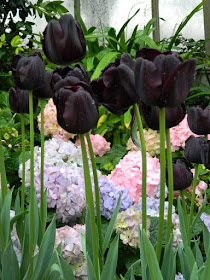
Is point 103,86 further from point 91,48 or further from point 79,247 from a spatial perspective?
point 91,48

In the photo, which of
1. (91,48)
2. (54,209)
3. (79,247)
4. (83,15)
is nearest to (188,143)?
(79,247)

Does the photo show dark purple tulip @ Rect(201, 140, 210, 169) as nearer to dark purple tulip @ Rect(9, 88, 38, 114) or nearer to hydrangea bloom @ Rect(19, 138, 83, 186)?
dark purple tulip @ Rect(9, 88, 38, 114)

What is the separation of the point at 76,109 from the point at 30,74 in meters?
0.16

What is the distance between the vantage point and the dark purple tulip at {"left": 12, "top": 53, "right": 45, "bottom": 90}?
2.26ft

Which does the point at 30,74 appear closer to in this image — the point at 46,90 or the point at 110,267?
the point at 46,90

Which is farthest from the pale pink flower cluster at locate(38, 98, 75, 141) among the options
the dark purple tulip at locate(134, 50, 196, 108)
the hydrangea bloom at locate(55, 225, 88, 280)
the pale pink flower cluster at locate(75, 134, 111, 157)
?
the dark purple tulip at locate(134, 50, 196, 108)

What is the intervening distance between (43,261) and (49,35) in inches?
13.1

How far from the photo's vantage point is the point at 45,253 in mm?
720

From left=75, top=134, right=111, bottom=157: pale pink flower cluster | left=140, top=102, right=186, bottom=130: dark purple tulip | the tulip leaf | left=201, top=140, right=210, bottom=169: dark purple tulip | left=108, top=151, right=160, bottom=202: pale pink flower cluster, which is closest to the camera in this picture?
left=140, top=102, right=186, bottom=130: dark purple tulip

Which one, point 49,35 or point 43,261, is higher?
point 49,35

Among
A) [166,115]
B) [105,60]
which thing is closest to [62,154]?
[166,115]

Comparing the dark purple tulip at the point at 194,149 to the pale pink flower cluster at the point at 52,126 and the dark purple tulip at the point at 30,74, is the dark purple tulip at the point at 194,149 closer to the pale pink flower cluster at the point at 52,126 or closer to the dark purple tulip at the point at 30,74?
the dark purple tulip at the point at 30,74

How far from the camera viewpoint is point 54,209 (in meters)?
1.36

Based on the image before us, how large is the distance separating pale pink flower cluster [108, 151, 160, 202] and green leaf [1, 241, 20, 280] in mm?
738
